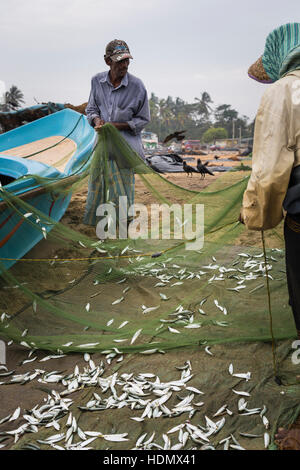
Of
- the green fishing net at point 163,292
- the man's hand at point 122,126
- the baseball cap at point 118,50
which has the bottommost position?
the green fishing net at point 163,292

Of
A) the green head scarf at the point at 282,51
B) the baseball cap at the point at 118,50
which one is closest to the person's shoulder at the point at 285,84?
the green head scarf at the point at 282,51

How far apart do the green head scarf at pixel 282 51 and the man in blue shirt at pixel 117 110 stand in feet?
7.13

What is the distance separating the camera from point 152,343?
2793mm

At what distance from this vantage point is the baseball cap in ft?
13.2

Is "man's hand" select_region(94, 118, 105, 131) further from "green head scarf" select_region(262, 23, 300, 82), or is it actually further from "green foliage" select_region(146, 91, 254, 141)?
"green foliage" select_region(146, 91, 254, 141)

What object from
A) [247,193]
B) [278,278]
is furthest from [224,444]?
[278,278]

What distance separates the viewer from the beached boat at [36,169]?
139 inches

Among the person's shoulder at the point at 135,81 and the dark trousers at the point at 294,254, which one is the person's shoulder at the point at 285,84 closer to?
the dark trousers at the point at 294,254

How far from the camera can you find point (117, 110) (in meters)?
4.34

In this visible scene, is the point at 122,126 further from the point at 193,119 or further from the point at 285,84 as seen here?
the point at 193,119

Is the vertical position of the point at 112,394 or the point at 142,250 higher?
the point at 142,250
